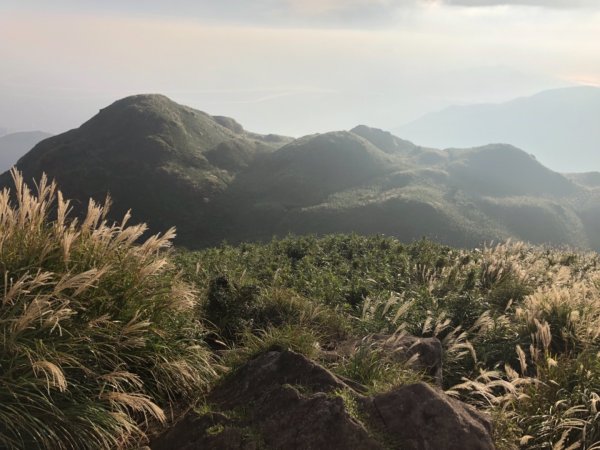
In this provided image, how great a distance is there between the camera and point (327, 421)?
13.0 feet

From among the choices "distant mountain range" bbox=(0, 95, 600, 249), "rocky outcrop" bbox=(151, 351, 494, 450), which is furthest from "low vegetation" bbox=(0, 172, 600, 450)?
"distant mountain range" bbox=(0, 95, 600, 249)

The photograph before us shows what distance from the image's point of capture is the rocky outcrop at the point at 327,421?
3.88 m

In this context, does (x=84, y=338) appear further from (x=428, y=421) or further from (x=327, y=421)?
(x=428, y=421)

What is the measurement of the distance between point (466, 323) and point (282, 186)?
111907 mm

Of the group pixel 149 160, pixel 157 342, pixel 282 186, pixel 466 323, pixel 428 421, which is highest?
pixel 149 160

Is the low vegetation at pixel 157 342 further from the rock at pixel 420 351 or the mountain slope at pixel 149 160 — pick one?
the mountain slope at pixel 149 160

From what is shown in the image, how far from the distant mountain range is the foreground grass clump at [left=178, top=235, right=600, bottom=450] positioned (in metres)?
79.6

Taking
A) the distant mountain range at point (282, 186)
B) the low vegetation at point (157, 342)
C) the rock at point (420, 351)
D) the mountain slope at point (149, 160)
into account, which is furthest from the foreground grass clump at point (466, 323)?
the mountain slope at point (149, 160)

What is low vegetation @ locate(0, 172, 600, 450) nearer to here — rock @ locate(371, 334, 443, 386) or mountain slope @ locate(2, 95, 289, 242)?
rock @ locate(371, 334, 443, 386)

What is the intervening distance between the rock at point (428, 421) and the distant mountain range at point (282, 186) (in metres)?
87.4

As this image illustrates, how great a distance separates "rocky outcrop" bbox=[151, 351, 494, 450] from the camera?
3.88 meters

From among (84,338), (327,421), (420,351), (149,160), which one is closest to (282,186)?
(149,160)

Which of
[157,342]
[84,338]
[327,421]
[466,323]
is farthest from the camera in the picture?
[466,323]

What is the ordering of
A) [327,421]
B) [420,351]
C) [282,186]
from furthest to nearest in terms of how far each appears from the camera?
1. [282,186]
2. [420,351]
3. [327,421]
